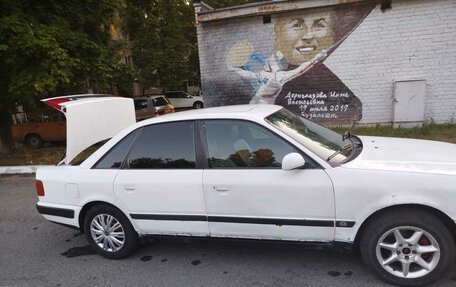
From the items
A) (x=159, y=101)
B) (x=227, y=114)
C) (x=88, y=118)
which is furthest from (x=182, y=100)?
(x=227, y=114)

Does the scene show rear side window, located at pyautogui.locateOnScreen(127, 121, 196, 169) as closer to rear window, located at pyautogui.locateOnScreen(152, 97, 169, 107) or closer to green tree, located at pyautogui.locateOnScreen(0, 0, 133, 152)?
green tree, located at pyautogui.locateOnScreen(0, 0, 133, 152)

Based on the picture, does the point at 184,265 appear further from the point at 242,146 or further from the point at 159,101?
the point at 159,101

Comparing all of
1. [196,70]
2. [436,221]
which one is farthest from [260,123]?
[196,70]

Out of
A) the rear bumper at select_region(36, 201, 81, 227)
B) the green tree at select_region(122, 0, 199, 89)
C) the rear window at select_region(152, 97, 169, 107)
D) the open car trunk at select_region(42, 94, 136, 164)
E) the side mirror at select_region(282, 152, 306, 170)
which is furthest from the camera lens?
the green tree at select_region(122, 0, 199, 89)

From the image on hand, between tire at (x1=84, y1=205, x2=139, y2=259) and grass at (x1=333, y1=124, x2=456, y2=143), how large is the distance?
20.3ft

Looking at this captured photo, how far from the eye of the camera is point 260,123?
133 inches

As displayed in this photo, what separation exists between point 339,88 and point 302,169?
7.51m

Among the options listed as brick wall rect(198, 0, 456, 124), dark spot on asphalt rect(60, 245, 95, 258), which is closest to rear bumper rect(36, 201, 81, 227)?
dark spot on asphalt rect(60, 245, 95, 258)

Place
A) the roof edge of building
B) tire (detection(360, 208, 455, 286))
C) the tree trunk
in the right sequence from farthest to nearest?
the tree trunk, the roof edge of building, tire (detection(360, 208, 455, 286))

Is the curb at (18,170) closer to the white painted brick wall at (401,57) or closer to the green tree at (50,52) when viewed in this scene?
the green tree at (50,52)

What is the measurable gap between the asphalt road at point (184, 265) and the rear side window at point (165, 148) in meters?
0.77

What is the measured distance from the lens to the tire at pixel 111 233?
12.5ft

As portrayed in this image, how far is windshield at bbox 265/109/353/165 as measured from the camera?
128 inches

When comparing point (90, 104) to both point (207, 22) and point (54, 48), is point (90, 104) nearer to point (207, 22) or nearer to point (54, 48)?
point (54, 48)
